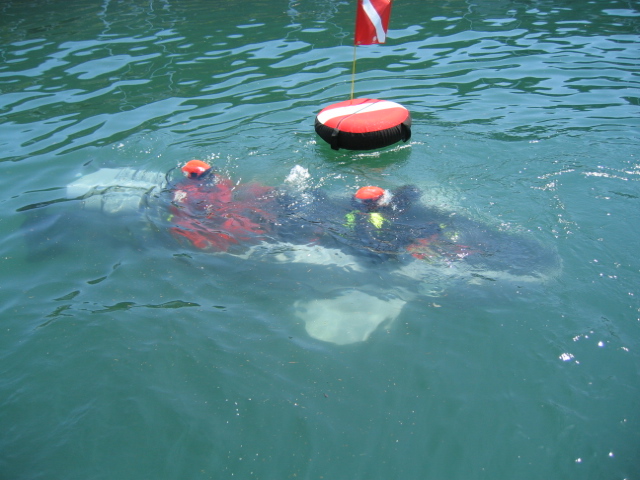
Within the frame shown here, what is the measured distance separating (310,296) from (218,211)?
5.91ft

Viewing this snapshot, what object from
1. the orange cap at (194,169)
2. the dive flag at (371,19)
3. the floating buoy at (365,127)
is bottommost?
the orange cap at (194,169)

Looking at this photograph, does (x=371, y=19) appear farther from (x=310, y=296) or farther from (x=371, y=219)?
(x=310, y=296)

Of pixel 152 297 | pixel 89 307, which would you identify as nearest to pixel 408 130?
pixel 152 297

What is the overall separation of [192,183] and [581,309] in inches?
180

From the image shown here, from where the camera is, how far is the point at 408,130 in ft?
22.6

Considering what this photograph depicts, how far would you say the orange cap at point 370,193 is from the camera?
5.69 m

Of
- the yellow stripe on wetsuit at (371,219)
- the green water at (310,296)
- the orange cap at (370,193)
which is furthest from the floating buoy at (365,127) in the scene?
the yellow stripe on wetsuit at (371,219)

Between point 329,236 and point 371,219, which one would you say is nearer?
point 329,236

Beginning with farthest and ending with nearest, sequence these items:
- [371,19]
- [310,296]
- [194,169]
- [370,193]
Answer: [371,19] < [194,169] < [370,193] < [310,296]

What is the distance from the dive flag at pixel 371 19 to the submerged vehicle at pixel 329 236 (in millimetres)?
2239

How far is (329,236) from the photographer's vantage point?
5.32 metres

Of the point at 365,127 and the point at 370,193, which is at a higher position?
the point at 365,127

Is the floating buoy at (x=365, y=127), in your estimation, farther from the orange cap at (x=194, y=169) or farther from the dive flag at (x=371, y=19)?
the orange cap at (x=194, y=169)

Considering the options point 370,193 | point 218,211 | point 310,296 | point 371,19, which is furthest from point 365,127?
point 310,296
